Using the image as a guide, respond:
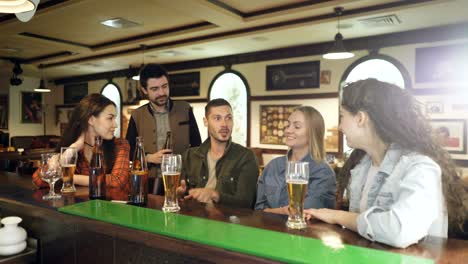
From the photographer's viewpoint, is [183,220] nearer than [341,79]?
Yes

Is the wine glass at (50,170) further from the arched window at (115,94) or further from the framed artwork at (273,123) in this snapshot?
the arched window at (115,94)

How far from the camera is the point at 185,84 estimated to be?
8.92 meters

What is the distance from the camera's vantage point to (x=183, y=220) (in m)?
1.26

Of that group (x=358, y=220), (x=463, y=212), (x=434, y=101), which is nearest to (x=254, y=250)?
(x=358, y=220)

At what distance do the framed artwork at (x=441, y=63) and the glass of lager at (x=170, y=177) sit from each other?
17.9 ft

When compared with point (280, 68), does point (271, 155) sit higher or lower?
lower

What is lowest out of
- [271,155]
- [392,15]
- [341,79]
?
[271,155]

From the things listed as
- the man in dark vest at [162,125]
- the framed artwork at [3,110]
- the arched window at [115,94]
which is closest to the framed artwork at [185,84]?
the arched window at [115,94]

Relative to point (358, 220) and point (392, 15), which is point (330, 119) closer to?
point (392, 15)

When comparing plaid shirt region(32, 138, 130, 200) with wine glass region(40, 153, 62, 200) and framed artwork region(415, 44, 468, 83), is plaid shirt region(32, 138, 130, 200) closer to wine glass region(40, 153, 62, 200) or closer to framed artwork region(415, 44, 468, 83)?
wine glass region(40, 153, 62, 200)

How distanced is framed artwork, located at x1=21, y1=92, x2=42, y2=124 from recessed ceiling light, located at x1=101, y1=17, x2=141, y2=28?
773cm

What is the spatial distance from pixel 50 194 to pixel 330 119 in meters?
5.75

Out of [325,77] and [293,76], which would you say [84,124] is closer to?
[325,77]

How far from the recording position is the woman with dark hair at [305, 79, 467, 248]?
1024 millimetres
